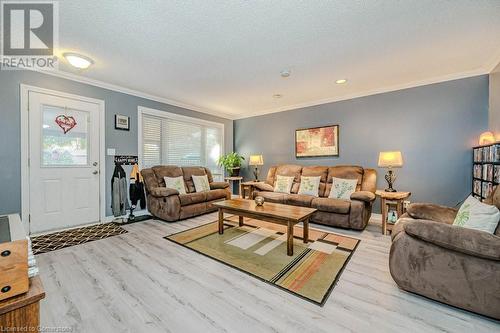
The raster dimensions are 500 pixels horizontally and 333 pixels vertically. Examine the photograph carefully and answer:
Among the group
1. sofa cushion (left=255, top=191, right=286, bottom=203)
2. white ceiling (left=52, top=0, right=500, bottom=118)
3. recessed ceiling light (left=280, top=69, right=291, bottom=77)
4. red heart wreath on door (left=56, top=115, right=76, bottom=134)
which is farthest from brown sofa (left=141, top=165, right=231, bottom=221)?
recessed ceiling light (left=280, top=69, right=291, bottom=77)

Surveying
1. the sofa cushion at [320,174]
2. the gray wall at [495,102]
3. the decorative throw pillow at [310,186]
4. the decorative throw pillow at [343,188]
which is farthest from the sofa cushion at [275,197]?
the gray wall at [495,102]

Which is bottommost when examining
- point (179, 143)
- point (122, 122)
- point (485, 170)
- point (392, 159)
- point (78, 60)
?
point (485, 170)

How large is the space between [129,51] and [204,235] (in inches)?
104

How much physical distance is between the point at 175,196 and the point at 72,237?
1.51 metres

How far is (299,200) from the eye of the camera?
3.69 meters

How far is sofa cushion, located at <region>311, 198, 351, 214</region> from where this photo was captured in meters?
3.22

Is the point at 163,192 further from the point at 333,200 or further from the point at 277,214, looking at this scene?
the point at 333,200

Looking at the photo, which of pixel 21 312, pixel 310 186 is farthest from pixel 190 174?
pixel 21 312

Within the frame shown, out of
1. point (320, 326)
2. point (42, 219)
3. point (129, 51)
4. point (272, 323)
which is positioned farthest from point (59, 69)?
point (320, 326)

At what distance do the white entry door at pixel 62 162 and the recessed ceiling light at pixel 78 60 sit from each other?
93cm

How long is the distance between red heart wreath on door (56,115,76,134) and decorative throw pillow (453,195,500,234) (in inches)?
202

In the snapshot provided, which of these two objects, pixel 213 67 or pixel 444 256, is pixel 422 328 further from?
pixel 213 67

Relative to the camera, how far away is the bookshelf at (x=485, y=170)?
8.23 feet

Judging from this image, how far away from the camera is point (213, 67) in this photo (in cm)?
303
